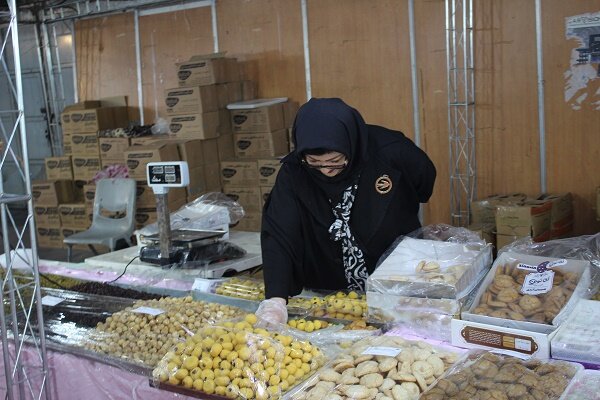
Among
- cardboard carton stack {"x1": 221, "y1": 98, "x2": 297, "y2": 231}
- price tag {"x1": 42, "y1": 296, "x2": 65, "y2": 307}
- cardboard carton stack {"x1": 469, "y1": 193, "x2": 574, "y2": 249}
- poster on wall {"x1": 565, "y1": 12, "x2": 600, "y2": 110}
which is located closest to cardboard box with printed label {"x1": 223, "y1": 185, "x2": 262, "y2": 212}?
cardboard carton stack {"x1": 221, "y1": 98, "x2": 297, "y2": 231}

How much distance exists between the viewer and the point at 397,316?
1.94 m

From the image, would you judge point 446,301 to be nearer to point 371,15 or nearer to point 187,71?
point 371,15

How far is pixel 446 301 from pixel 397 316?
16 cm

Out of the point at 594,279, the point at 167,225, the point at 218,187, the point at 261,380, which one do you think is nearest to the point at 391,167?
the point at 594,279

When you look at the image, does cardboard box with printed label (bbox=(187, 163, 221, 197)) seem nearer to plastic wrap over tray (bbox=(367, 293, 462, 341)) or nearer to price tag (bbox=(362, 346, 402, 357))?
plastic wrap over tray (bbox=(367, 293, 462, 341))

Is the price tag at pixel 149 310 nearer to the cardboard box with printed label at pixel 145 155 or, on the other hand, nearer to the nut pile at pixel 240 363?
the nut pile at pixel 240 363

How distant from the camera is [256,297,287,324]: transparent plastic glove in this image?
196 cm

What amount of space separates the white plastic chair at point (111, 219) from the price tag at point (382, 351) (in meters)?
3.92

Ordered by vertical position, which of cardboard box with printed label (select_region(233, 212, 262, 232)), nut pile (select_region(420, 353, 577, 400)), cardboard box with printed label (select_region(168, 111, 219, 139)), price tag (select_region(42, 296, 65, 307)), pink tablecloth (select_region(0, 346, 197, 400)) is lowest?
cardboard box with printed label (select_region(233, 212, 262, 232))

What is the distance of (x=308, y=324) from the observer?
6.56ft

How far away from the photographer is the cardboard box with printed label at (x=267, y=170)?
18.7 ft

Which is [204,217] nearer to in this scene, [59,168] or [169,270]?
[169,270]

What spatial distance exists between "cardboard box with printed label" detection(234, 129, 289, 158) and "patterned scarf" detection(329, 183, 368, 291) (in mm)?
3578

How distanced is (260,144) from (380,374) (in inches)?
175
